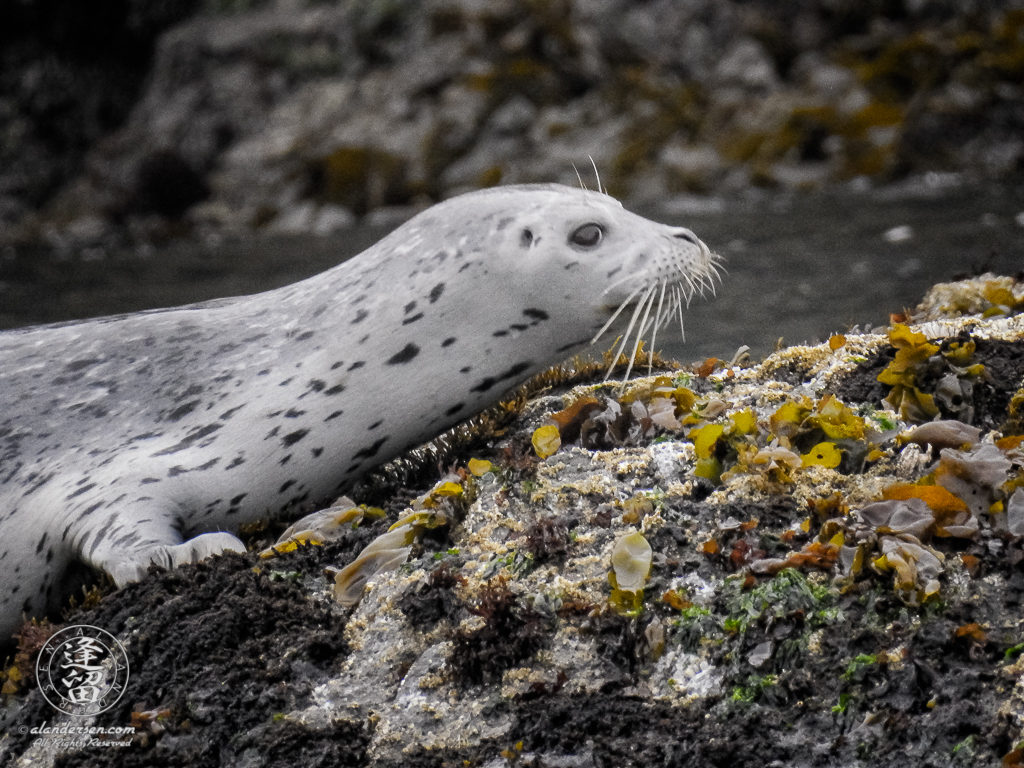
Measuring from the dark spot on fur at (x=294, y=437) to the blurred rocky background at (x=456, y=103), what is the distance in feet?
39.6

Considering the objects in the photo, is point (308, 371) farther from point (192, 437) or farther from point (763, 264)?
point (763, 264)

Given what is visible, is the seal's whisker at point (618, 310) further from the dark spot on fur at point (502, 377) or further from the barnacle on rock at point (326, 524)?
the barnacle on rock at point (326, 524)

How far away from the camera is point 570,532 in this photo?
3.03 m

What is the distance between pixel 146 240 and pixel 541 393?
14935 mm

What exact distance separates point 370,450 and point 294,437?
281 millimetres

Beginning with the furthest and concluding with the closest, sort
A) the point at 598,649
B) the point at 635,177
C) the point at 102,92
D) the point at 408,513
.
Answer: the point at 102,92, the point at 635,177, the point at 408,513, the point at 598,649

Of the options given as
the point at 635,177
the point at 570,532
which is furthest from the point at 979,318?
the point at 635,177

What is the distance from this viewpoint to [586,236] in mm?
3902

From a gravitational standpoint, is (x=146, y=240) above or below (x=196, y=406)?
below

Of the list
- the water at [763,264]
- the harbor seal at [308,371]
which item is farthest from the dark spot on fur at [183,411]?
the water at [763,264]

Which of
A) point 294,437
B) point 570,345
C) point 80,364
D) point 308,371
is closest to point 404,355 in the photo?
point 308,371

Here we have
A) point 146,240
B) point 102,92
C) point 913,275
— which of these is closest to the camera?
point 913,275

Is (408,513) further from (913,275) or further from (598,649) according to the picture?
(913,275)

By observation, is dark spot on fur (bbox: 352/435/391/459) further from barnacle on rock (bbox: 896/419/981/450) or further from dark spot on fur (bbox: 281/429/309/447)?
barnacle on rock (bbox: 896/419/981/450)
